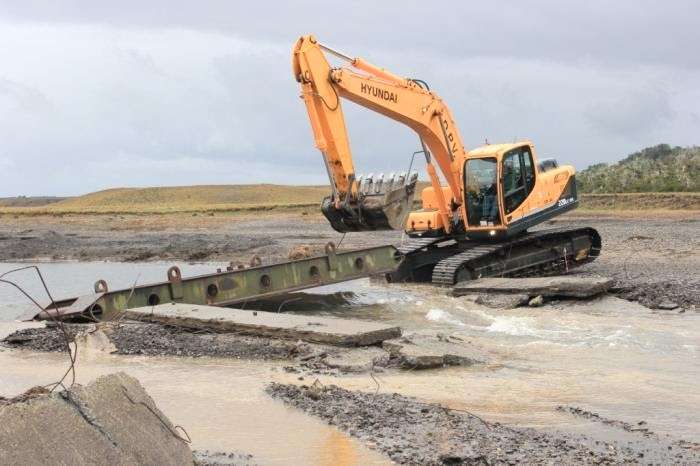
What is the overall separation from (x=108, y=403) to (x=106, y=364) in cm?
470

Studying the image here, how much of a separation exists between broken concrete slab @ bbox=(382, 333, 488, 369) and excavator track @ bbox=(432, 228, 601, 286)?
5.95 metres

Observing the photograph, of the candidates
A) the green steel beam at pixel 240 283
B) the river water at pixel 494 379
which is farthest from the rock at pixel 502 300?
the green steel beam at pixel 240 283

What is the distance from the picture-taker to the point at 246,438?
250 inches

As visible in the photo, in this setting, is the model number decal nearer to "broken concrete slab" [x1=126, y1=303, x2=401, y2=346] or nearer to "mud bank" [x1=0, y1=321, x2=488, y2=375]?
"mud bank" [x1=0, y1=321, x2=488, y2=375]

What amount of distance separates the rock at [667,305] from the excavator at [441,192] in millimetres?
3721

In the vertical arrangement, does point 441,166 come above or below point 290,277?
above

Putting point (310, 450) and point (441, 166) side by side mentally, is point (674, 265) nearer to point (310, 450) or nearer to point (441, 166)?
point (441, 166)

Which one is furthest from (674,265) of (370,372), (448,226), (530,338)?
(370,372)

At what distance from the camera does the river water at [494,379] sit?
259 inches

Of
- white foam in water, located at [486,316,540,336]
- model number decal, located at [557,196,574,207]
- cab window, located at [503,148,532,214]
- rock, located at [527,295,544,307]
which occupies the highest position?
cab window, located at [503,148,532,214]

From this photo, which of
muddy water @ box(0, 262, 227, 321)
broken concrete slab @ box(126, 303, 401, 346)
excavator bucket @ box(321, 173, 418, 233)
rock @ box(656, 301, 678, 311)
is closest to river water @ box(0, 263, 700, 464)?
rock @ box(656, 301, 678, 311)

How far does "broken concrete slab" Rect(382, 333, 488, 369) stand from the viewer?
347 inches

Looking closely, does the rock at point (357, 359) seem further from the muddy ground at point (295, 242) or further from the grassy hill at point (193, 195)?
the grassy hill at point (193, 195)

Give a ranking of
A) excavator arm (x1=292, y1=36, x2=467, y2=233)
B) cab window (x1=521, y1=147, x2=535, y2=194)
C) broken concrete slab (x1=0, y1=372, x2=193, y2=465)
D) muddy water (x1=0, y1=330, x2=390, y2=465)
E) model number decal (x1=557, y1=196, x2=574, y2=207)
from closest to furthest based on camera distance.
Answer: broken concrete slab (x1=0, y1=372, x2=193, y2=465), muddy water (x1=0, y1=330, x2=390, y2=465), excavator arm (x1=292, y1=36, x2=467, y2=233), cab window (x1=521, y1=147, x2=535, y2=194), model number decal (x1=557, y1=196, x2=574, y2=207)
